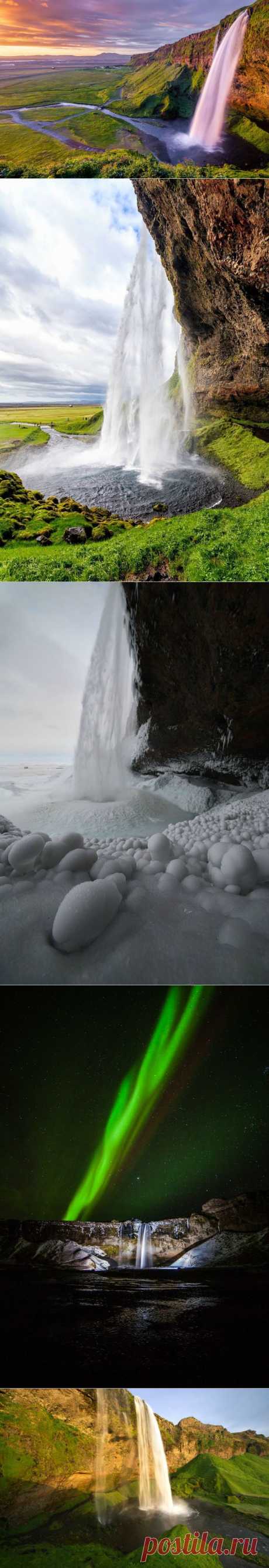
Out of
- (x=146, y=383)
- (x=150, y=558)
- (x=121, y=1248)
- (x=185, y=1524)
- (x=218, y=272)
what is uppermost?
(x=218, y=272)

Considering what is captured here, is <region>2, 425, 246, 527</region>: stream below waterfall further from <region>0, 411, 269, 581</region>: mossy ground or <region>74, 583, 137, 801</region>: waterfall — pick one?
<region>74, 583, 137, 801</region>: waterfall

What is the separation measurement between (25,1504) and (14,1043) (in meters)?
0.77

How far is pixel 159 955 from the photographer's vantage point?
4.20 feet

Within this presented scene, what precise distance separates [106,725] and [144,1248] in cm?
102

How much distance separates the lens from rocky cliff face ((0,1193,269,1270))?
161 cm

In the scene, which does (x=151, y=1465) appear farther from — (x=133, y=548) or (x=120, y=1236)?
(x=133, y=548)

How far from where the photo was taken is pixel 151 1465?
1514 mm

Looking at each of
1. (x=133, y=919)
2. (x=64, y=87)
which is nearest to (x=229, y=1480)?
(x=133, y=919)

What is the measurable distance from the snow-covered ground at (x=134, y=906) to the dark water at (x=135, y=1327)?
27.9 inches

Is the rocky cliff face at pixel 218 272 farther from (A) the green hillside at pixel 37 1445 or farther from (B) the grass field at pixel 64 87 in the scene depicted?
(A) the green hillside at pixel 37 1445

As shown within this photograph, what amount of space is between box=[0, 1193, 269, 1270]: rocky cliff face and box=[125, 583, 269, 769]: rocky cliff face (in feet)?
2.94

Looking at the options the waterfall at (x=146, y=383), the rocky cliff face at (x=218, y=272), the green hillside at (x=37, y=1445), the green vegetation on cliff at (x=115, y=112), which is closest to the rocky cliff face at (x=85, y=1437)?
the green hillside at (x=37, y=1445)

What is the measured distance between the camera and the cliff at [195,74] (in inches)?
98.8

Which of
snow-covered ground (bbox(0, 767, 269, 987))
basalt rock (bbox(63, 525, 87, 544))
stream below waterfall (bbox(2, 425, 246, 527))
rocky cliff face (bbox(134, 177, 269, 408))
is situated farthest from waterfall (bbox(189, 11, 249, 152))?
snow-covered ground (bbox(0, 767, 269, 987))
